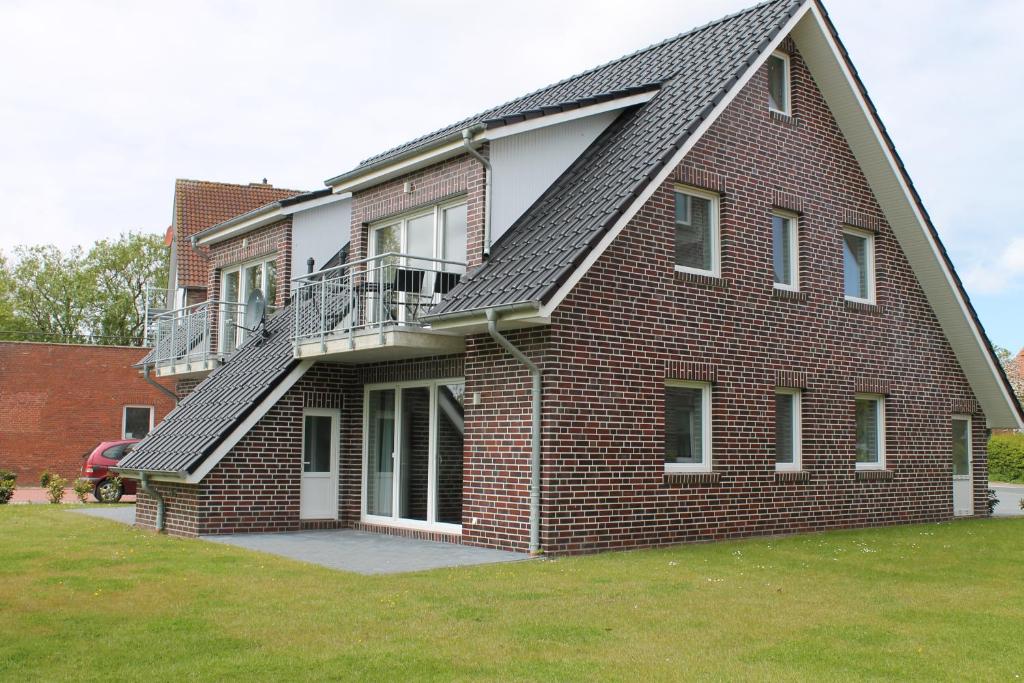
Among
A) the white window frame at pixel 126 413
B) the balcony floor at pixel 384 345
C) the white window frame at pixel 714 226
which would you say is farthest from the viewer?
the white window frame at pixel 126 413

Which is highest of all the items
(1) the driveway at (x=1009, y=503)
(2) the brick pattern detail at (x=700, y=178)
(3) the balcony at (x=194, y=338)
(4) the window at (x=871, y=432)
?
(2) the brick pattern detail at (x=700, y=178)

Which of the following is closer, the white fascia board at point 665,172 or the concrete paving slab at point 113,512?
the white fascia board at point 665,172

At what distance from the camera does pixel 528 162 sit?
551 inches

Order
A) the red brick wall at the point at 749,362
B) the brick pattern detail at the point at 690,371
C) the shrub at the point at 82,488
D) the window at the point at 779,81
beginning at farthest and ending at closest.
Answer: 1. the shrub at the point at 82,488
2. the window at the point at 779,81
3. the brick pattern detail at the point at 690,371
4. the red brick wall at the point at 749,362

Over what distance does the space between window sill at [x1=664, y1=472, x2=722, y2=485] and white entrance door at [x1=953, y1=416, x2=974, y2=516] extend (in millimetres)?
6850

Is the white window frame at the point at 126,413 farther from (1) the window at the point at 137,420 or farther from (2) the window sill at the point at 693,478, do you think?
(2) the window sill at the point at 693,478

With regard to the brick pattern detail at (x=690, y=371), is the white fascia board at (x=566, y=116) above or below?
above

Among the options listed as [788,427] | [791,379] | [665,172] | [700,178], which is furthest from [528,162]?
[788,427]

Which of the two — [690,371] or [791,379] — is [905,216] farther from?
[690,371]

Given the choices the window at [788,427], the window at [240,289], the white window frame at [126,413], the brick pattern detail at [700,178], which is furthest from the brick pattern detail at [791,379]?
the white window frame at [126,413]

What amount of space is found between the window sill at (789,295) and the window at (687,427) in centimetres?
199

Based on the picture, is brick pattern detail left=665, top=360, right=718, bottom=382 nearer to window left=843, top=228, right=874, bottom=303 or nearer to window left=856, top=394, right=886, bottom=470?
window left=856, top=394, right=886, bottom=470

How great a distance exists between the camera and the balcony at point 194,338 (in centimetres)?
1948

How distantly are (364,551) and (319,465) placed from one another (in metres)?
3.52
